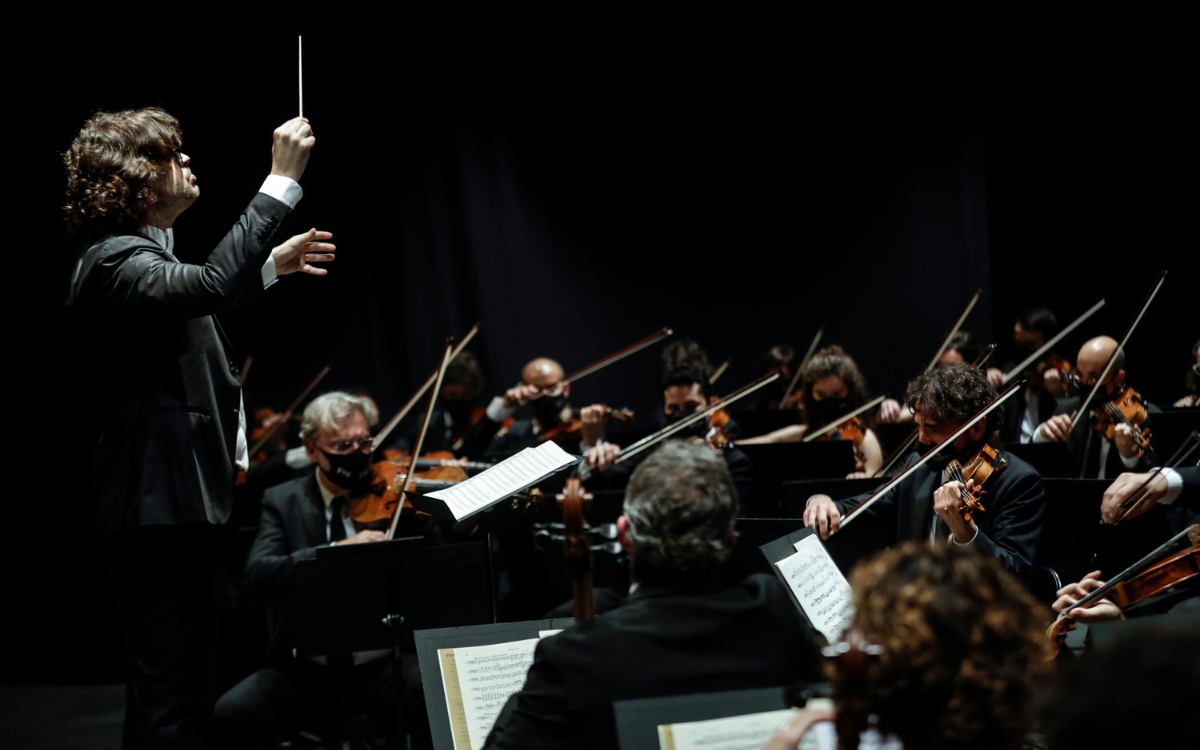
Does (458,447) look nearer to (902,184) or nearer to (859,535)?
(859,535)

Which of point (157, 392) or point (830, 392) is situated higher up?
point (830, 392)

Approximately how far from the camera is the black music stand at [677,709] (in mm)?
1342

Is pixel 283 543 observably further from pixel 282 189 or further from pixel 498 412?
pixel 498 412

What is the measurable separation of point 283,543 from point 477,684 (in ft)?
5.58

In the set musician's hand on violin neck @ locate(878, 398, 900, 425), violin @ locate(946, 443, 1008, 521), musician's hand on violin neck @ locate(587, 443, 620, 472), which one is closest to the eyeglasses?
musician's hand on violin neck @ locate(587, 443, 620, 472)

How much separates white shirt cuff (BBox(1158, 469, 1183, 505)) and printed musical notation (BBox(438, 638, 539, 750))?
1604 mm

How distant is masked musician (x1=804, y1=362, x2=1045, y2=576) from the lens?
257 cm

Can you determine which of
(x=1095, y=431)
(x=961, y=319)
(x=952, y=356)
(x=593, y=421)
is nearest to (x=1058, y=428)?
(x=1095, y=431)

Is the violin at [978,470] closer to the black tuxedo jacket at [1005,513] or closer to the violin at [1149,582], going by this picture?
the black tuxedo jacket at [1005,513]

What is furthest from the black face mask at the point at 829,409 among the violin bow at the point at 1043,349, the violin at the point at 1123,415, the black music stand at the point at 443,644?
the black music stand at the point at 443,644

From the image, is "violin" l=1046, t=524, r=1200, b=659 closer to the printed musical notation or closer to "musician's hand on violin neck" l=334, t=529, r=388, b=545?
the printed musical notation

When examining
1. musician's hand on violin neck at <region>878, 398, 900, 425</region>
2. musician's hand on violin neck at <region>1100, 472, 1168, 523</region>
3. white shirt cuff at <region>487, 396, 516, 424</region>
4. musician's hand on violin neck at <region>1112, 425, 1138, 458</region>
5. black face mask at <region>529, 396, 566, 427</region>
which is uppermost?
white shirt cuff at <region>487, 396, 516, 424</region>

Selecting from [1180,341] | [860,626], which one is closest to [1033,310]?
[1180,341]

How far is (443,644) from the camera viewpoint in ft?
6.40
